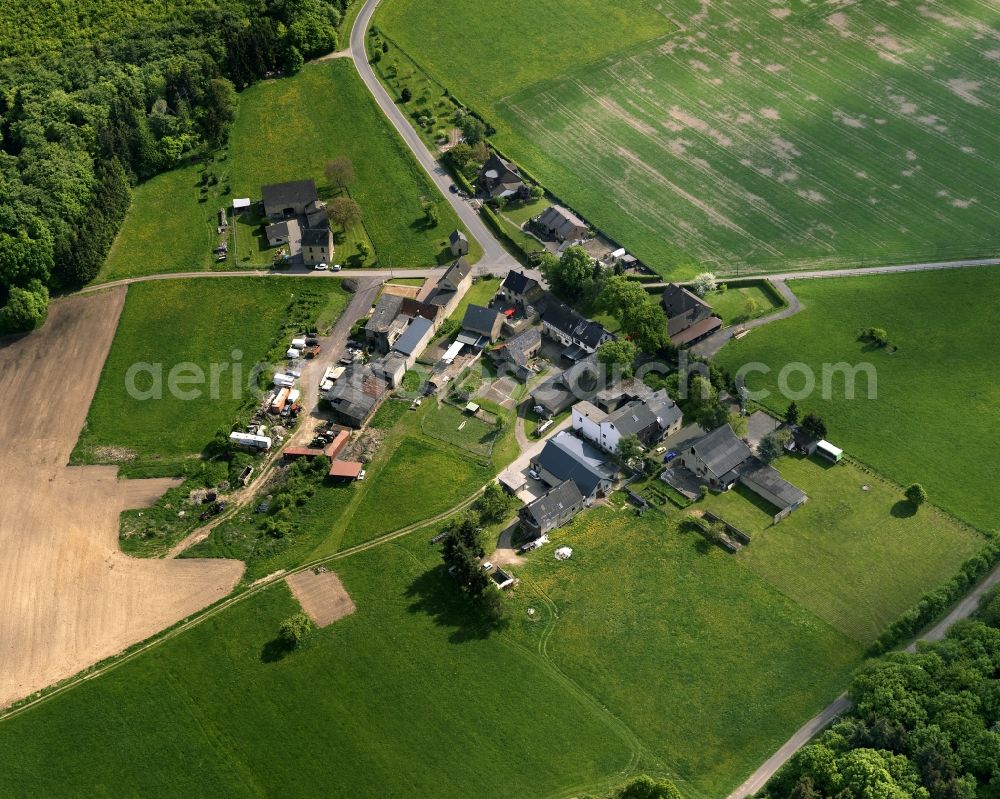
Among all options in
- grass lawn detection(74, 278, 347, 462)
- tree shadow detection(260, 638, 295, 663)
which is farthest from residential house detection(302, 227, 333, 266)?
tree shadow detection(260, 638, 295, 663)

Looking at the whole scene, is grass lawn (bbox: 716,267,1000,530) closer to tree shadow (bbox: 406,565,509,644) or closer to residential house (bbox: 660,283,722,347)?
residential house (bbox: 660,283,722,347)

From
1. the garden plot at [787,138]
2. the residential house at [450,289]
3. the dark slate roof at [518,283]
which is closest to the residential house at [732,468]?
the dark slate roof at [518,283]

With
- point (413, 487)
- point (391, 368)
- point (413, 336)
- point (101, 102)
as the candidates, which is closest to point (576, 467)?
point (413, 487)

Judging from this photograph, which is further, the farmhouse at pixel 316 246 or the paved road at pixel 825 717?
the farmhouse at pixel 316 246

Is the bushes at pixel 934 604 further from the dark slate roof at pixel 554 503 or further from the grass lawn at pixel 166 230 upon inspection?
the grass lawn at pixel 166 230

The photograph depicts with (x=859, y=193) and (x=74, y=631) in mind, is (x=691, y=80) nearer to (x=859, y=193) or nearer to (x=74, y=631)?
(x=859, y=193)

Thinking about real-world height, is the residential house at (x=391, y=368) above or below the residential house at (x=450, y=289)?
below
